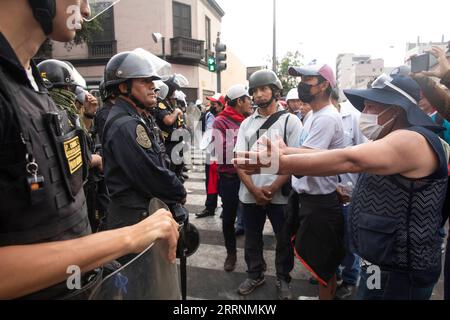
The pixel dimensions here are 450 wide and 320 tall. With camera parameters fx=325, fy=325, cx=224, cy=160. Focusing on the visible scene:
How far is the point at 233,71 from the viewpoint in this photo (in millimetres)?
31984

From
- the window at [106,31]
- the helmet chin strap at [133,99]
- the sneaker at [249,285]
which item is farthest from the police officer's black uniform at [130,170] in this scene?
the window at [106,31]

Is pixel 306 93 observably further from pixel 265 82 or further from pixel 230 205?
pixel 230 205

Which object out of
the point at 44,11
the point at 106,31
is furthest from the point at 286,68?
the point at 44,11

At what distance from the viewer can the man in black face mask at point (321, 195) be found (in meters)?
2.71

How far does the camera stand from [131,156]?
2.30m

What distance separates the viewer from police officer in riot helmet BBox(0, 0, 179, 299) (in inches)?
34.7

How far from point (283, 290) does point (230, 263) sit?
83cm

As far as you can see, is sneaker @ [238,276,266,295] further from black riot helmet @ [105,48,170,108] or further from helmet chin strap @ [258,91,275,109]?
black riot helmet @ [105,48,170,108]

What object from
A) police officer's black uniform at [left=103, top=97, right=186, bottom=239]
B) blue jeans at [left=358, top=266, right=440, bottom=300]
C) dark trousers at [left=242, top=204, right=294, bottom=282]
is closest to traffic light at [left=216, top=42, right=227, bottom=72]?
dark trousers at [left=242, top=204, right=294, bottom=282]

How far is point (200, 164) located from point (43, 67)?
8348mm

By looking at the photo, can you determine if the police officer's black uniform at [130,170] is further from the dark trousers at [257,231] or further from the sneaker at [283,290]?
the sneaker at [283,290]

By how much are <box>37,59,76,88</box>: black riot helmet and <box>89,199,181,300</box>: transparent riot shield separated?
2.70 m

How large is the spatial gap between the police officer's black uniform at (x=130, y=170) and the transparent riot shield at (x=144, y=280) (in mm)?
1355
